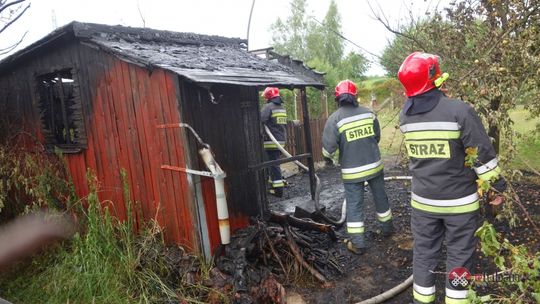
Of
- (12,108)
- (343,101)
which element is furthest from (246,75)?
(12,108)

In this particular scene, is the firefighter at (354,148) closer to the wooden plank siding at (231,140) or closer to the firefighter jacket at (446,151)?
the wooden plank siding at (231,140)

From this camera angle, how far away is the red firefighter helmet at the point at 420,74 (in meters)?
3.18

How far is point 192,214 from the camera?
441 centimetres

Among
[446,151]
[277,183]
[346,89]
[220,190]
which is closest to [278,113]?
[277,183]

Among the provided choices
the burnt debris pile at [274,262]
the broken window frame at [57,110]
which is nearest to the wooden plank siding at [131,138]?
the broken window frame at [57,110]

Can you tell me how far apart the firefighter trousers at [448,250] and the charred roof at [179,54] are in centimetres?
226

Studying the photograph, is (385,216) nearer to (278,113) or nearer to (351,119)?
(351,119)

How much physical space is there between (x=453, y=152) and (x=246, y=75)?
2.54 metres

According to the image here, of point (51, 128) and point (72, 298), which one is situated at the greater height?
point (51, 128)

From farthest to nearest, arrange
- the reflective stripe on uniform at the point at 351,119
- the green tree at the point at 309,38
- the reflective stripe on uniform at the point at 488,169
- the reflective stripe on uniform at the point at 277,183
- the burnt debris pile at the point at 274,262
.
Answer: the green tree at the point at 309,38 → the reflective stripe on uniform at the point at 277,183 → the reflective stripe on uniform at the point at 351,119 → the burnt debris pile at the point at 274,262 → the reflective stripe on uniform at the point at 488,169

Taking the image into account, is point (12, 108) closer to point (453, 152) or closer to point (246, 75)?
point (246, 75)

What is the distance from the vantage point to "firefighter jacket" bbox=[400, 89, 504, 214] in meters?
3.00

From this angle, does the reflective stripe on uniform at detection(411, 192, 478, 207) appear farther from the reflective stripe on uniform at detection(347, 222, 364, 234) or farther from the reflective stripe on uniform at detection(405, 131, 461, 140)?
the reflective stripe on uniform at detection(347, 222, 364, 234)

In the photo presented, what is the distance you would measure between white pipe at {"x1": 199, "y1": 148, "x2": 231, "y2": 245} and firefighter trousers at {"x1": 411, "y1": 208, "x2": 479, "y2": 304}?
1.95m
